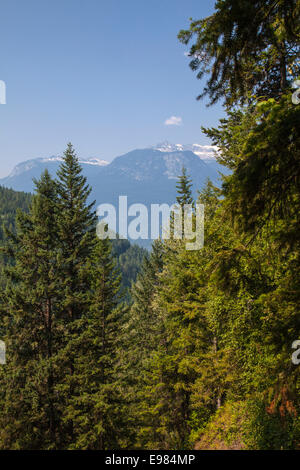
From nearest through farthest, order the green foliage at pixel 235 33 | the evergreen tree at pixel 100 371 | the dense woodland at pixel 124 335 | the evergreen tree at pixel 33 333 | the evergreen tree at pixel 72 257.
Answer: the green foliage at pixel 235 33
the dense woodland at pixel 124 335
the evergreen tree at pixel 100 371
the evergreen tree at pixel 33 333
the evergreen tree at pixel 72 257

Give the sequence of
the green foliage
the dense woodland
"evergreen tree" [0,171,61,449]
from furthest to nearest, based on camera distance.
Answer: "evergreen tree" [0,171,61,449]
the dense woodland
the green foliage

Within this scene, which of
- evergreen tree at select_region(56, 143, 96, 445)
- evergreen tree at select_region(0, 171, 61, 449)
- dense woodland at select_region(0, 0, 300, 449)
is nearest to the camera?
dense woodland at select_region(0, 0, 300, 449)

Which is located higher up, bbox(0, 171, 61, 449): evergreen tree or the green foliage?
the green foliage

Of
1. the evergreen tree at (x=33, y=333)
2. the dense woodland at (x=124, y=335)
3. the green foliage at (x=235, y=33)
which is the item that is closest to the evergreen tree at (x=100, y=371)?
the dense woodland at (x=124, y=335)

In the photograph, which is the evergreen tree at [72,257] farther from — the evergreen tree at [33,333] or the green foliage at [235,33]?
the green foliage at [235,33]

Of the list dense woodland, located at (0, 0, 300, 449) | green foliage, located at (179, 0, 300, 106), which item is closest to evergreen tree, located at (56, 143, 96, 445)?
Answer: dense woodland, located at (0, 0, 300, 449)

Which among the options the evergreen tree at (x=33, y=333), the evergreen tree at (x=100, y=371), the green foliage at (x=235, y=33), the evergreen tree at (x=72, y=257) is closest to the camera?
the green foliage at (x=235, y=33)

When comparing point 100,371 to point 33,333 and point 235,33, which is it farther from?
point 235,33

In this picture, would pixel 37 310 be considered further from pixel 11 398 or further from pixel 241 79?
pixel 241 79

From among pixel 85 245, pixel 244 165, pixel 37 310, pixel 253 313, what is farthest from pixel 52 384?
pixel 244 165

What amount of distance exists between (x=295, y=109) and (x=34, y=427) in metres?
20.4

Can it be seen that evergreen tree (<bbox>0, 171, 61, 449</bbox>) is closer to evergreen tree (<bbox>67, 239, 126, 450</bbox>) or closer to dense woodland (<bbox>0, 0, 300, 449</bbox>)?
dense woodland (<bbox>0, 0, 300, 449</bbox>)

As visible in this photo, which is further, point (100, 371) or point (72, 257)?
point (72, 257)

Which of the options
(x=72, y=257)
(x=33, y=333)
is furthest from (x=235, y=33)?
(x=33, y=333)
